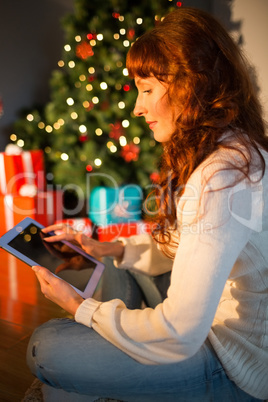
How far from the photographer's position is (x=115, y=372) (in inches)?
31.7

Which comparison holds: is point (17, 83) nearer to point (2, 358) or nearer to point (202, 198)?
point (2, 358)

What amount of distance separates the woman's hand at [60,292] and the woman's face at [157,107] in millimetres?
410

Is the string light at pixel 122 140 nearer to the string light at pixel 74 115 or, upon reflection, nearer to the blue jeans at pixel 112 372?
the string light at pixel 74 115

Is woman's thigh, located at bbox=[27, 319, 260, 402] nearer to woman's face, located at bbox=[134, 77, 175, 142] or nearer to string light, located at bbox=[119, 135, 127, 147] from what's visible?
woman's face, located at bbox=[134, 77, 175, 142]

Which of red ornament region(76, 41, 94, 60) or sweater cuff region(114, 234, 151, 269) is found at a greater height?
red ornament region(76, 41, 94, 60)

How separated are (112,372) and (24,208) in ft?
6.79

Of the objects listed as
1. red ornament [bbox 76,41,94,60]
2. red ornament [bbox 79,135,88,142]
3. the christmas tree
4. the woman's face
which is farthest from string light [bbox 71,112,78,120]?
the woman's face

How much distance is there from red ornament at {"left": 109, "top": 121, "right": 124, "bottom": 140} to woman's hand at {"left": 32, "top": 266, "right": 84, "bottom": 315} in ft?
6.41

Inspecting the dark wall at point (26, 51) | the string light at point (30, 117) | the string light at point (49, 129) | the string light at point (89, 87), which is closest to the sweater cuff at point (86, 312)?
the string light at point (89, 87)

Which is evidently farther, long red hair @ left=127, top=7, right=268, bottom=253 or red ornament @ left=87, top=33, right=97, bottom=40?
red ornament @ left=87, top=33, right=97, bottom=40

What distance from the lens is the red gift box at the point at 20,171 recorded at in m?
2.94

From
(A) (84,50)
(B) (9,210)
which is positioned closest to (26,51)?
(A) (84,50)

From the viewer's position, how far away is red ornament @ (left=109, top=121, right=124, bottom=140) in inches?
111

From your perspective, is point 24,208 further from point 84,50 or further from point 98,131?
point 84,50
